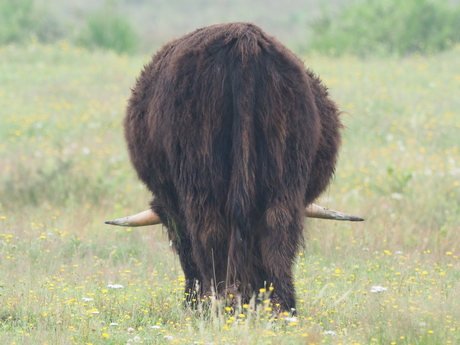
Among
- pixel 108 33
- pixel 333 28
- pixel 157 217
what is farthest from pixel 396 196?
pixel 108 33

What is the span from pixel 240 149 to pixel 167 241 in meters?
3.29

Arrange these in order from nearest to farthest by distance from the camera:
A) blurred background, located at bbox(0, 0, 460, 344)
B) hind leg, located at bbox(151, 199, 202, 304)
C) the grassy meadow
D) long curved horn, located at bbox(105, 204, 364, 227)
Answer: the grassy meadow, blurred background, located at bbox(0, 0, 460, 344), hind leg, located at bbox(151, 199, 202, 304), long curved horn, located at bbox(105, 204, 364, 227)

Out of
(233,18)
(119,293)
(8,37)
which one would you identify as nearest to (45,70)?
(8,37)

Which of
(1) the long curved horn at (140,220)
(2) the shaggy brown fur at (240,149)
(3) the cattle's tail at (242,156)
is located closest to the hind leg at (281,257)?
(2) the shaggy brown fur at (240,149)

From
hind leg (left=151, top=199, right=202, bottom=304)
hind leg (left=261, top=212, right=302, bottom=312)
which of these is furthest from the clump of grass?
hind leg (left=261, top=212, right=302, bottom=312)

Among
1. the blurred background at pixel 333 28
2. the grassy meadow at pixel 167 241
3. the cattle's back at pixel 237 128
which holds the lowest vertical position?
the grassy meadow at pixel 167 241

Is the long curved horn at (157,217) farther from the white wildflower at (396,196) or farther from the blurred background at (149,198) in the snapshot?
the white wildflower at (396,196)

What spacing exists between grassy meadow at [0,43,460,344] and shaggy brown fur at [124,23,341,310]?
0.98ft

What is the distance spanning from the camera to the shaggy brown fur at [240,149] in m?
3.54

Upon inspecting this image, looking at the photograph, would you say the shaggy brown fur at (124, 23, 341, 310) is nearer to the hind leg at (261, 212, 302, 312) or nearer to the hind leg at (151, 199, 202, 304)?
the hind leg at (261, 212, 302, 312)

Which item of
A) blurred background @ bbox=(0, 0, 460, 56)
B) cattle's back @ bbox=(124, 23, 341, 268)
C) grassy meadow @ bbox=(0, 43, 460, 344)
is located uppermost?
blurred background @ bbox=(0, 0, 460, 56)

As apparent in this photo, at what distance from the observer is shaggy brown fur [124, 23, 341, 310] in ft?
11.6

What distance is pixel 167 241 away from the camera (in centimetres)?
661

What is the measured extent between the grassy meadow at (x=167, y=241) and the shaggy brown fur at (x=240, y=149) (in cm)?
30
